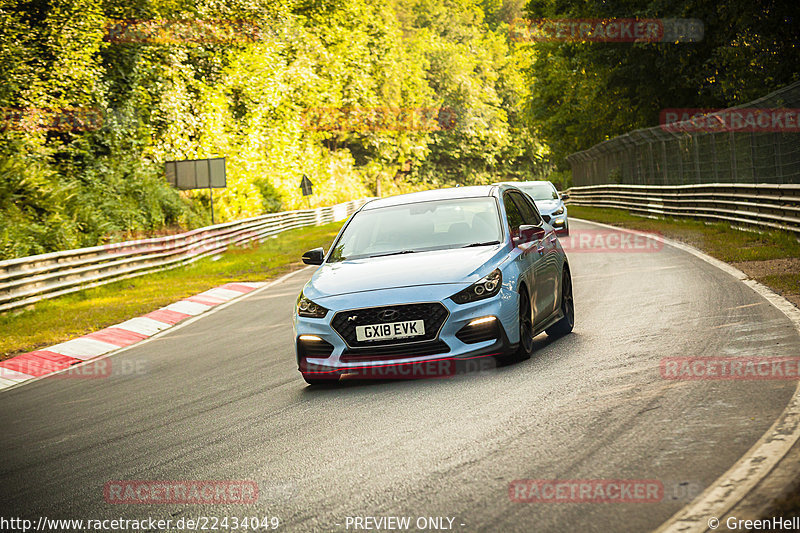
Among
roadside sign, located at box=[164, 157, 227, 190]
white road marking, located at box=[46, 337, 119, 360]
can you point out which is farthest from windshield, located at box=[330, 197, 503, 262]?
roadside sign, located at box=[164, 157, 227, 190]

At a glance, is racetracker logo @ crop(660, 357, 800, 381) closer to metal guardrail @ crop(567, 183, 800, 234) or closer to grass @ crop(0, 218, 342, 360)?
grass @ crop(0, 218, 342, 360)

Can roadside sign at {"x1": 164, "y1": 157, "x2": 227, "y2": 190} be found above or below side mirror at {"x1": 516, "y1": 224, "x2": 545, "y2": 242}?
above

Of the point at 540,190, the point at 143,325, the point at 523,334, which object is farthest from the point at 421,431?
the point at 540,190

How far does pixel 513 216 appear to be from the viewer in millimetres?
9016

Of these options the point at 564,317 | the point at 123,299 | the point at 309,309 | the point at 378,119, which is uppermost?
the point at 378,119

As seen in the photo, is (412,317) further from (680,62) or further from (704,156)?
(680,62)

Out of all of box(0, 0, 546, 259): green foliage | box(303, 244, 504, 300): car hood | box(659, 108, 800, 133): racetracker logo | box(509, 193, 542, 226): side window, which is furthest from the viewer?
box(0, 0, 546, 259): green foliage

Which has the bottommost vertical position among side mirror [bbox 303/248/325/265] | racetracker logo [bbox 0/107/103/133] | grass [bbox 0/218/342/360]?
grass [bbox 0/218/342/360]

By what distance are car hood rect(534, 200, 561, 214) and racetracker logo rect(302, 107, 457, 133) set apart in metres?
39.9

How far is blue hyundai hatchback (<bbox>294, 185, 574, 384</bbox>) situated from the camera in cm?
729

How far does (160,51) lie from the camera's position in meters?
36.6

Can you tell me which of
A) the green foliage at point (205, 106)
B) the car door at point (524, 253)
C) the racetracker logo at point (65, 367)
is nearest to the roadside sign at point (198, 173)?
the green foliage at point (205, 106)

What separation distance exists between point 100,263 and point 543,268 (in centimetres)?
1349

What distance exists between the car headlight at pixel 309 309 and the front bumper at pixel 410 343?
0.04 metres
